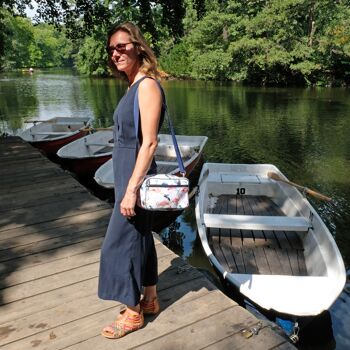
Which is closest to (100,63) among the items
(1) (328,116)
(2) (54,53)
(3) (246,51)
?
(3) (246,51)

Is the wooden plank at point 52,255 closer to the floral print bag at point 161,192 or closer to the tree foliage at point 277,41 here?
the floral print bag at point 161,192

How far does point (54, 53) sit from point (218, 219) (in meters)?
100

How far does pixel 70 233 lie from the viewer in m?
3.97

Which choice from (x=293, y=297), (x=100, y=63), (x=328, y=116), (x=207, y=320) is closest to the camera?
(x=207, y=320)

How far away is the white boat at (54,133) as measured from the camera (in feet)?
33.6

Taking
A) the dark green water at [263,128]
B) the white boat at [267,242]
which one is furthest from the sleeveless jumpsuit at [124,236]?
the dark green water at [263,128]

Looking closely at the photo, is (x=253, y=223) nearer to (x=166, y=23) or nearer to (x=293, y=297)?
(x=293, y=297)

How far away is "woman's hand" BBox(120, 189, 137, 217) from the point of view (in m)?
2.09

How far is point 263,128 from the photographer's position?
15.7 metres

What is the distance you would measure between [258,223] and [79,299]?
8.96 feet

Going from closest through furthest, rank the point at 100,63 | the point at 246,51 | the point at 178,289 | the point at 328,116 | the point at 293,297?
the point at 178,289 → the point at 293,297 → the point at 328,116 → the point at 246,51 → the point at 100,63

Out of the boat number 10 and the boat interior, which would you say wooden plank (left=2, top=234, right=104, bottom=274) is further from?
the boat number 10

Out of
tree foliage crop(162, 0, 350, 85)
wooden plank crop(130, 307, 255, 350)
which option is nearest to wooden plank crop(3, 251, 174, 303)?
wooden plank crop(130, 307, 255, 350)

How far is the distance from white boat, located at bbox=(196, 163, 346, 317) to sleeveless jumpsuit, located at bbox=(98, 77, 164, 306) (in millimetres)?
1692
